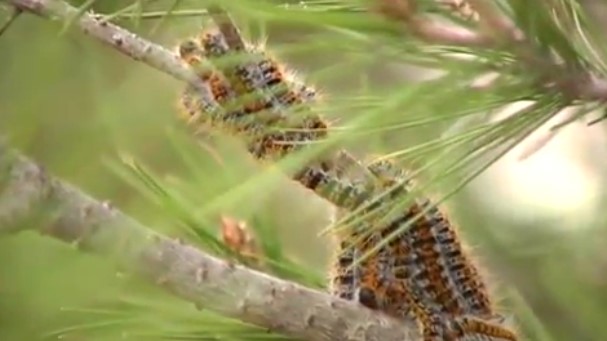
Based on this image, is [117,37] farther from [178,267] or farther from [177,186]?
[177,186]

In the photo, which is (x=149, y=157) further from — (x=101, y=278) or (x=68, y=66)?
(x=101, y=278)

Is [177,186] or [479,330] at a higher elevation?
[177,186]

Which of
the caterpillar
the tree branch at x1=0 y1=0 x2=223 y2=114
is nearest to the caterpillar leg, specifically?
the caterpillar

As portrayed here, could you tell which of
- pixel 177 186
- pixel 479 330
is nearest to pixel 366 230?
pixel 479 330

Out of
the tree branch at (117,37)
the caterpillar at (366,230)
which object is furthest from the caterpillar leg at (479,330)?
the tree branch at (117,37)

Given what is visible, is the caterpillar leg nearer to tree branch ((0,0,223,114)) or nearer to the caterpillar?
the caterpillar

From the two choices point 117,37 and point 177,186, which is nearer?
point 117,37
